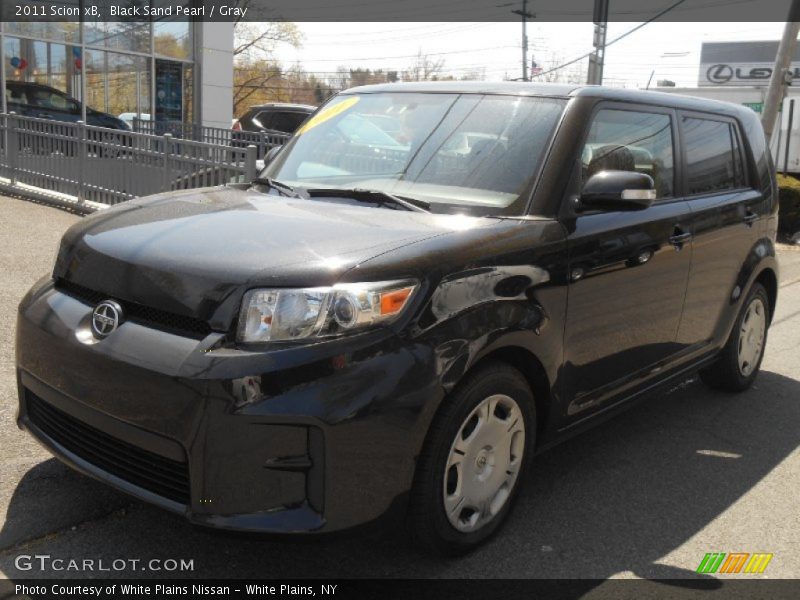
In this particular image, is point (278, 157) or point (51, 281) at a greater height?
point (278, 157)

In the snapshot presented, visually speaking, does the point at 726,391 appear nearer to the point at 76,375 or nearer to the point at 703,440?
the point at 703,440

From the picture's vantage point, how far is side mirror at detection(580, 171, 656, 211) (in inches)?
137

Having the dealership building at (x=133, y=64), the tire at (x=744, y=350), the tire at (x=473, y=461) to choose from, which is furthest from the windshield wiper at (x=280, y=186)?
the dealership building at (x=133, y=64)

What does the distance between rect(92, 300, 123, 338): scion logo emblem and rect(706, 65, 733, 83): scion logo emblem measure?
47515 millimetres

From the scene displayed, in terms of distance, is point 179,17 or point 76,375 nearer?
point 76,375

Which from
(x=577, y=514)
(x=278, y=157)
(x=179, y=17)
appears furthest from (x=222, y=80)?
(x=577, y=514)

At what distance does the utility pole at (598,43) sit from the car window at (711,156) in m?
12.0

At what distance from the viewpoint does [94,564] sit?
2.98m

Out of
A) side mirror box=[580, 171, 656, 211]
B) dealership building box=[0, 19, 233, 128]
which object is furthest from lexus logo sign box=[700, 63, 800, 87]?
side mirror box=[580, 171, 656, 211]

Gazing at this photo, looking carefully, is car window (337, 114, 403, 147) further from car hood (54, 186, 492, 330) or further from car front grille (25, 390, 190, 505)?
car front grille (25, 390, 190, 505)

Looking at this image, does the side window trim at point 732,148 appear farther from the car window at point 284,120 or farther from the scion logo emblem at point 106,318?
the car window at point 284,120

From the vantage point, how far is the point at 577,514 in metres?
3.69

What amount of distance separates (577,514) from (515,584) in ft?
2.37

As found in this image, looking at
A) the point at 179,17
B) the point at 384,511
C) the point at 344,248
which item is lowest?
the point at 384,511
